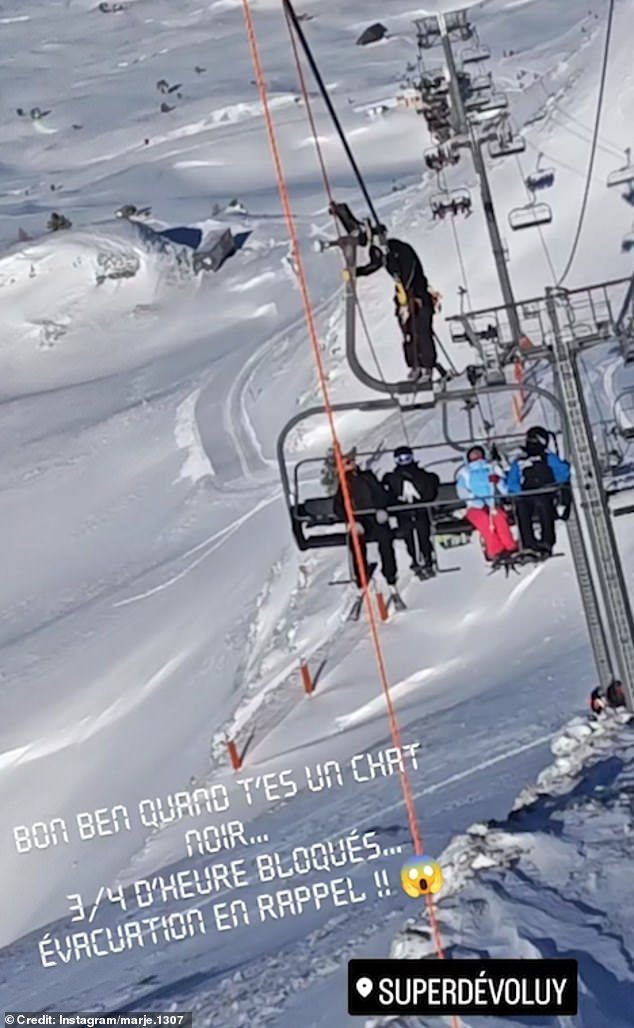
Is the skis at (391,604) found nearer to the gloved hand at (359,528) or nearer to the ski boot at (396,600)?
the ski boot at (396,600)

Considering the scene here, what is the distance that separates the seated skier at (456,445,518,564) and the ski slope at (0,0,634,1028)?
2894mm

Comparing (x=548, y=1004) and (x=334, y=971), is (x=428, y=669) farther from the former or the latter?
(x=548, y=1004)

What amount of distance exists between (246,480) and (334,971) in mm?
21067

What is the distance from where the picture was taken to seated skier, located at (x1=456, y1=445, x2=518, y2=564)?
11.6 metres

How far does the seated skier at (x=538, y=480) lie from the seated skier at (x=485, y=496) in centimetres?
11

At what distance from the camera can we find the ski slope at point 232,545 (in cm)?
1532

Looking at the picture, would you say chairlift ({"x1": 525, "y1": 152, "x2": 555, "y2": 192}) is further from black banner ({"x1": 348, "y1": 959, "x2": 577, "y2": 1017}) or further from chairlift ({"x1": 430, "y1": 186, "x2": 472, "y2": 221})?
black banner ({"x1": 348, "y1": 959, "x2": 577, "y2": 1017})

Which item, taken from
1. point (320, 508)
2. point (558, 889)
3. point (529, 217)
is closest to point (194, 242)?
point (529, 217)

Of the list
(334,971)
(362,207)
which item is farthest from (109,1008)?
(362,207)

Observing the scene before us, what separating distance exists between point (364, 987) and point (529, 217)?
77.0 ft

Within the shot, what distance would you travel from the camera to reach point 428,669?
2027 centimetres

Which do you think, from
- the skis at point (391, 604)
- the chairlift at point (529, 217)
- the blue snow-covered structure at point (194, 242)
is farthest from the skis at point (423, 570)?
the blue snow-covered structure at point (194, 242)

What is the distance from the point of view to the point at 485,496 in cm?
1158

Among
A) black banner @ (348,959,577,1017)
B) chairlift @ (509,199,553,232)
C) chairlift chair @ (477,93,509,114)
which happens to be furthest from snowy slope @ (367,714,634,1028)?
chairlift chair @ (477,93,509,114)
